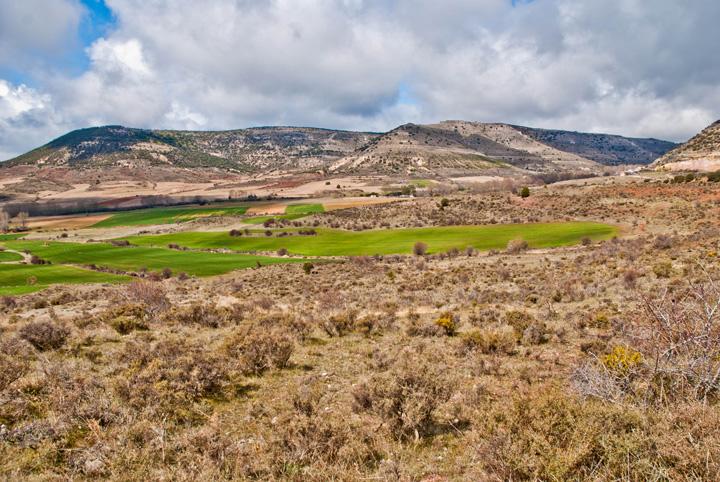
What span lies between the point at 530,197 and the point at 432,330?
84400mm

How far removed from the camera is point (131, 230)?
104m

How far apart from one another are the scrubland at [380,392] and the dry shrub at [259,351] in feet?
0.16

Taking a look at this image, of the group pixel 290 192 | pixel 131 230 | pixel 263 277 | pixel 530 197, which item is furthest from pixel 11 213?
pixel 530 197

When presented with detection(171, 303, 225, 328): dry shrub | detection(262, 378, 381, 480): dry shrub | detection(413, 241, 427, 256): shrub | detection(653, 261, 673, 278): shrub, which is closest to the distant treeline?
detection(413, 241, 427, 256): shrub

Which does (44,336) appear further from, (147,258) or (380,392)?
(147,258)

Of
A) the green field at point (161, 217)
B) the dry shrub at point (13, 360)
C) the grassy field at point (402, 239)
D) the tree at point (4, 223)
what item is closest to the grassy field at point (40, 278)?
the grassy field at point (402, 239)

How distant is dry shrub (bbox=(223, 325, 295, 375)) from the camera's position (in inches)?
440

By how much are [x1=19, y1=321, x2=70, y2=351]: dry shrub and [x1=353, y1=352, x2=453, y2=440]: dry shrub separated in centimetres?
1066

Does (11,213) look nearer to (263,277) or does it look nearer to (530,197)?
(263,277)

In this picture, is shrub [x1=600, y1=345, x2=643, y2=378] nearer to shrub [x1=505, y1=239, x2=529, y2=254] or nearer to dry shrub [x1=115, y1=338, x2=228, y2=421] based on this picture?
dry shrub [x1=115, y1=338, x2=228, y2=421]

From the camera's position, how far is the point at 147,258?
63.2 meters

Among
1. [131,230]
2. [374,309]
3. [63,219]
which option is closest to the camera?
[374,309]

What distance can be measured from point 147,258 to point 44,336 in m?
55.4

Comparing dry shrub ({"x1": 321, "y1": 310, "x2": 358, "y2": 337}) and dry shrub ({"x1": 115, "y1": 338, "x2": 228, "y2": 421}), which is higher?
dry shrub ({"x1": 115, "y1": 338, "x2": 228, "y2": 421})
